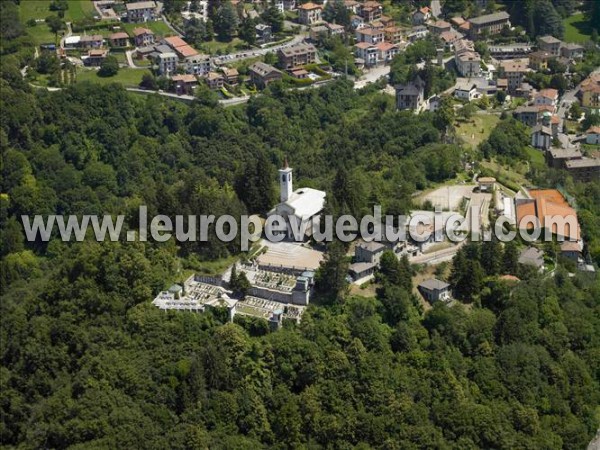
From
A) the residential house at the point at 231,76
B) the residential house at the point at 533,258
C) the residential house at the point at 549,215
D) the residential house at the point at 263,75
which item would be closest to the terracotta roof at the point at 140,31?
the residential house at the point at 231,76

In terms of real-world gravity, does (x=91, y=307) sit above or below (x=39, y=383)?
above

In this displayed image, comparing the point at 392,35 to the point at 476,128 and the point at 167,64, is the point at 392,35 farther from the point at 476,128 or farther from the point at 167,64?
the point at 476,128

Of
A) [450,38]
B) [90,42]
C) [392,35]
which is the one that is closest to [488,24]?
[450,38]

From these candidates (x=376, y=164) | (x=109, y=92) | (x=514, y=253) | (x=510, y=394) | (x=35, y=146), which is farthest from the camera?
(x=109, y=92)

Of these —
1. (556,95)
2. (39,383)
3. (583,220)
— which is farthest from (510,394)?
(556,95)

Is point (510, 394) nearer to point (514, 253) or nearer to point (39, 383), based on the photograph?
point (514, 253)

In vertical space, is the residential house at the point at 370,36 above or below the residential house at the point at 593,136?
above

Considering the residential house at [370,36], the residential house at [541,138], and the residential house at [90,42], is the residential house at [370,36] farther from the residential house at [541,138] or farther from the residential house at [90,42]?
the residential house at [90,42]

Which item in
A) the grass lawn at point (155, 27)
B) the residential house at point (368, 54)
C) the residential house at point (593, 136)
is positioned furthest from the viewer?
the grass lawn at point (155, 27)
